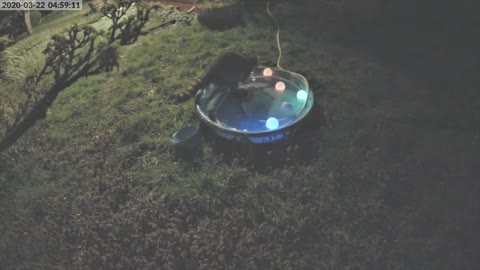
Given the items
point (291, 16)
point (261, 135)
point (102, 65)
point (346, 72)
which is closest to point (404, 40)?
point (346, 72)

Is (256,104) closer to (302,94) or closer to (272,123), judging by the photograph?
(272,123)

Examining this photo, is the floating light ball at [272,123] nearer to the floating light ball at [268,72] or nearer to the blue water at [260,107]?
the blue water at [260,107]

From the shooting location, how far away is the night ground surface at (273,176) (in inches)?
156

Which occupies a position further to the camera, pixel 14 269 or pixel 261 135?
pixel 261 135

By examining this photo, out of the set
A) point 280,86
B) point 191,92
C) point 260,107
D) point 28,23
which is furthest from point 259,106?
point 28,23

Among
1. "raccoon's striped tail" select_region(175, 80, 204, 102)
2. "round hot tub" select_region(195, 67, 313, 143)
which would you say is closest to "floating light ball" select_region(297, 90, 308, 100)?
"round hot tub" select_region(195, 67, 313, 143)

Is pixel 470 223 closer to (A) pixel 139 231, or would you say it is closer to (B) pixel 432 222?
(B) pixel 432 222

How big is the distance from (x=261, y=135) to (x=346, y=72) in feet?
5.59

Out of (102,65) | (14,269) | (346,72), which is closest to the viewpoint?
(14,269)

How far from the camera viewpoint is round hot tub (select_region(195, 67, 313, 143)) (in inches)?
193

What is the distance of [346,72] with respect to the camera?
5.86 m
